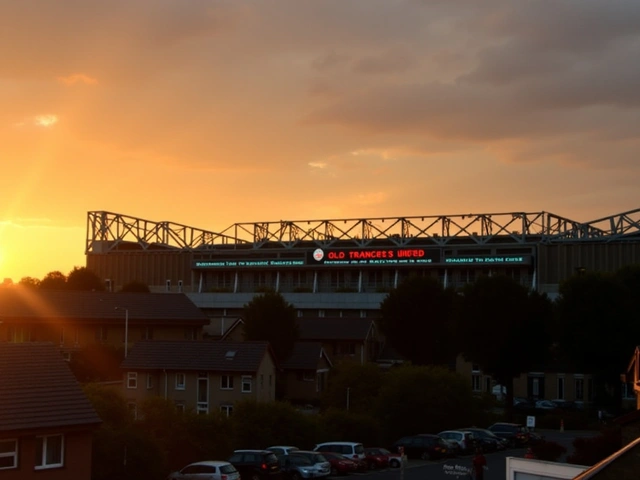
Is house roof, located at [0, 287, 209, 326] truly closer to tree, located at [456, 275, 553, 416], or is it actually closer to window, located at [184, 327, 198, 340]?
window, located at [184, 327, 198, 340]

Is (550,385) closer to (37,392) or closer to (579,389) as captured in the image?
(579,389)

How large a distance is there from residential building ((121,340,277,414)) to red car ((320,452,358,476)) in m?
15.2

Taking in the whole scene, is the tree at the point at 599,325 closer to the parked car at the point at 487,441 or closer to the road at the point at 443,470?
the road at the point at 443,470

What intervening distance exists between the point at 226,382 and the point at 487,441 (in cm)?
1799

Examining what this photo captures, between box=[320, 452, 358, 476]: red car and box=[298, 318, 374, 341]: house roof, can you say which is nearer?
box=[320, 452, 358, 476]: red car

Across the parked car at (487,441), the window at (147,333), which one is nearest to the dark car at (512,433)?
the parked car at (487,441)

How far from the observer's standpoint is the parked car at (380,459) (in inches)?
1838

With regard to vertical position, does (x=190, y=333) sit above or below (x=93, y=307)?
below

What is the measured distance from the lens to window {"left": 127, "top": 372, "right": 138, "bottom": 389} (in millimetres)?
62344

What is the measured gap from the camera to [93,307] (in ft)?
268

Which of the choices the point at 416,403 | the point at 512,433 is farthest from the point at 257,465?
the point at 512,433

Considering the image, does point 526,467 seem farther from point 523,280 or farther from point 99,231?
point 99,231

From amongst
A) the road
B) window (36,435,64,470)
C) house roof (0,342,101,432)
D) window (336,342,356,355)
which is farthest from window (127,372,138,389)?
window (36,435,64,470)

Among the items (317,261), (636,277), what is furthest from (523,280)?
(636,277)
